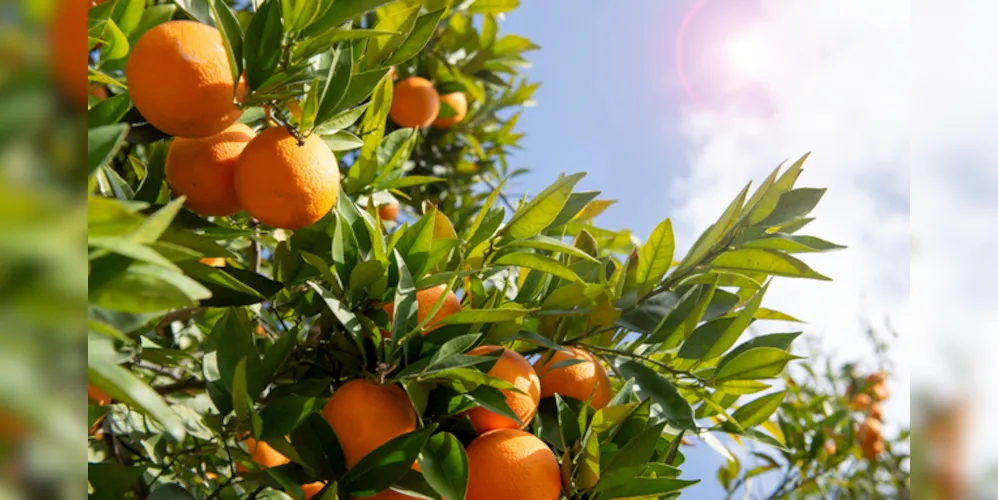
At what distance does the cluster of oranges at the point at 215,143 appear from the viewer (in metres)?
0.62

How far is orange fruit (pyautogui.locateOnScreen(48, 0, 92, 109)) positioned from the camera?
0.14 meters

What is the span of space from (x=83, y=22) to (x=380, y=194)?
2.82ft

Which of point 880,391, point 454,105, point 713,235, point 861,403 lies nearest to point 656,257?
point 713,235

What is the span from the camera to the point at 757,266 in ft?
2.81

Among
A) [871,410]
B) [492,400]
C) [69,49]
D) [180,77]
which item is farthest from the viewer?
[871,410]

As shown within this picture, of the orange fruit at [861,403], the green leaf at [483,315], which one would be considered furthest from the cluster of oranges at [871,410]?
the green leaf at [483,315]

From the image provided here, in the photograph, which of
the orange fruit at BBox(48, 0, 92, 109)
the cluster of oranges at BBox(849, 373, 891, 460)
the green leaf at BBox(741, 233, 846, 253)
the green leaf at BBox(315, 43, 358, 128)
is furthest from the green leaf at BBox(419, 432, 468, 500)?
the cluster of oranges at BBox(849, 373, 891, 460)

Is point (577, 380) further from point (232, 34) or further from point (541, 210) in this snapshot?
point (232, 34)

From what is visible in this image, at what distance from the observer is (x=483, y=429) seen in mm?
788

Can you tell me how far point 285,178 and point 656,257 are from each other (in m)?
0.43

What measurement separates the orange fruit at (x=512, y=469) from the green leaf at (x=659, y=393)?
0.48 ft

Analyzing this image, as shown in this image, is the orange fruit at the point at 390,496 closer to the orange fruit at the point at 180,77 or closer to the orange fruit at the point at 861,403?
the orange fruit at the point at 180,77

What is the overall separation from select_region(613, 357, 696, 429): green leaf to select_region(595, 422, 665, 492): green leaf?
0.32 ft

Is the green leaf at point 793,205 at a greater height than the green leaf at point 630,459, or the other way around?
the green leaf at point 793,205
